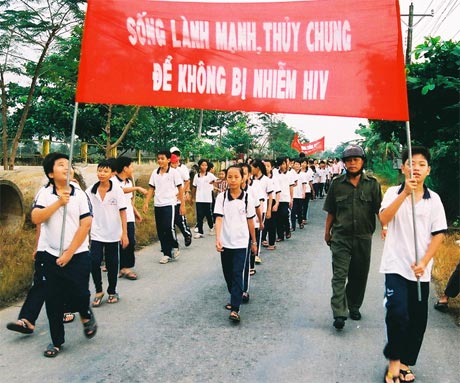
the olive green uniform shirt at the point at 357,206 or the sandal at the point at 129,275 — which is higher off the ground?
the olive green uniform shirt at the point at 357,206

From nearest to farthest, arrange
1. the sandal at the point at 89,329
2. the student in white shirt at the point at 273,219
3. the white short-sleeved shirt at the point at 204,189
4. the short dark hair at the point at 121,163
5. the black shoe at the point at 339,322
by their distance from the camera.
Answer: the sandal at the point at 89,329, the black shoe at the point at 339,322, the short dark hair at the point at 121,163, the student in white shirt at the point at 273,219, the white short-sleeved shirt at the point at 204,189

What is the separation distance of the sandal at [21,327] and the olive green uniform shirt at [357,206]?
10.2 ft

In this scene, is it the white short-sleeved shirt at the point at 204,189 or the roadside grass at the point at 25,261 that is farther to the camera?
the white short-sleeved shirt at the point at 204,189

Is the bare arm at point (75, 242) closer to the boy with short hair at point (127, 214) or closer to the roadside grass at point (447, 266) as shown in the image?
the boy with short hair at point (127, 214)

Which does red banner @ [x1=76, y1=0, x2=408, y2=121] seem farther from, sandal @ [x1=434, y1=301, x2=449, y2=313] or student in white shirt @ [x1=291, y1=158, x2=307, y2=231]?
student in white shirt @ [x1=291, y1=158, x2=307, y2=231]

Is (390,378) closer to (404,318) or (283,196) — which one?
(404,318)

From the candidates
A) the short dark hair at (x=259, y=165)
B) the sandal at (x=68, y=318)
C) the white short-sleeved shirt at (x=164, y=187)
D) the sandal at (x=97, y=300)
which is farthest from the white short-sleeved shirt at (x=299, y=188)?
the sandal at (x=68, y=318)

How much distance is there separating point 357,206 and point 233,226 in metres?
1.34

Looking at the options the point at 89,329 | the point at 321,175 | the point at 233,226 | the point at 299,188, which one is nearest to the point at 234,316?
the point at 233,226

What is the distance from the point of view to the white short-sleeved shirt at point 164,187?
8.26 m

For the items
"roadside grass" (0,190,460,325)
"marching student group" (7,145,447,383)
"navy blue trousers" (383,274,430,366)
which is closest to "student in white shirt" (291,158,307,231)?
"roadside grass" (0,190,460,325)

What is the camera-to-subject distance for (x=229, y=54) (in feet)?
14.3

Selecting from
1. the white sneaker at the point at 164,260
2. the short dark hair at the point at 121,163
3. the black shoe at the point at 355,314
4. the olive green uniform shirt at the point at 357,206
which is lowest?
the white sneaker at the point at 164,260

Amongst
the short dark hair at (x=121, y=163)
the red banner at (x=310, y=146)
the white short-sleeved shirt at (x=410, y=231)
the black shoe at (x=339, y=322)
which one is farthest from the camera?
the red banner at (x=310, y=146)
